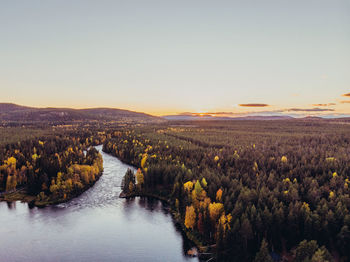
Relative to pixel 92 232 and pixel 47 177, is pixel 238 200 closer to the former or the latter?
pixel 92 232

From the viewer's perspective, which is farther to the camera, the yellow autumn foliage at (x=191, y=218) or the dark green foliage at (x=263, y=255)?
the yellow autumn foliage at (x=191, y=218)

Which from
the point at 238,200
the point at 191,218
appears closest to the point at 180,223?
the point at 191,218

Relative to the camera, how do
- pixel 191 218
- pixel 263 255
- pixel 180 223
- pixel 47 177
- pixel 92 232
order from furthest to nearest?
pixel 47 177 < pixel 180 223 < pixel 92 232 < pixel 191 218 < pixel 263 255

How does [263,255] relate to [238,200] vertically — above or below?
below

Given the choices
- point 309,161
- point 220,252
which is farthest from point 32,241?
point 309,161

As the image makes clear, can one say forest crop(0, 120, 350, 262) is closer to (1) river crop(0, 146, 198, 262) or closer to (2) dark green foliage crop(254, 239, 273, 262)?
(2) dark green foliage crop(254, 239, 273, 262)

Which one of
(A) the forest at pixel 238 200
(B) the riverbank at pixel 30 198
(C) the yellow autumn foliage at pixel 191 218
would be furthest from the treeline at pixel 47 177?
(C) the yellow autumn foliage at pixel 191 218

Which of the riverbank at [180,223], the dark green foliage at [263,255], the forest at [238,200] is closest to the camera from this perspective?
the dark green foliage at [263,255]

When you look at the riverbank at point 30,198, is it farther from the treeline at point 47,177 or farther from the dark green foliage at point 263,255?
the dark green foliage at point 263,255

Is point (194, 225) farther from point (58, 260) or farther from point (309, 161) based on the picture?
point (309, 161)
